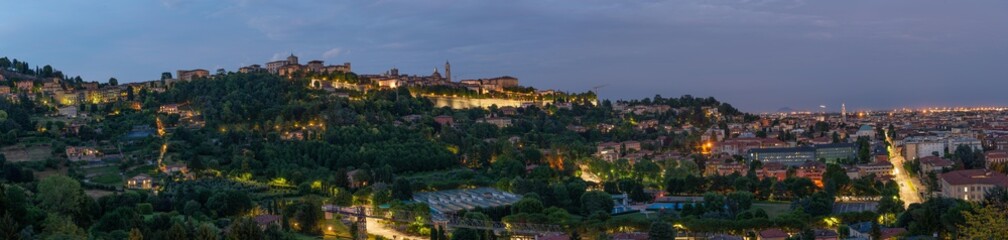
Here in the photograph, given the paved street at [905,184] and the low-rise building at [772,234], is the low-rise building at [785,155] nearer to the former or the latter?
the paved street at [905,184]

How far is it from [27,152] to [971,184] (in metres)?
33.5

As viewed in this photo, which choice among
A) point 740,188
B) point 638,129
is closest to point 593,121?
point 638,129

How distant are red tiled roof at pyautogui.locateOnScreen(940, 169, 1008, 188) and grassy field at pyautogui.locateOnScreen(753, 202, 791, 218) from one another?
216 inches

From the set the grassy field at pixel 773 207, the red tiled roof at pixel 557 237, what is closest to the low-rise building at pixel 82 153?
the red tiled roof at pixel 557 237

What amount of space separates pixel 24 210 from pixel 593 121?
3786 centimetres

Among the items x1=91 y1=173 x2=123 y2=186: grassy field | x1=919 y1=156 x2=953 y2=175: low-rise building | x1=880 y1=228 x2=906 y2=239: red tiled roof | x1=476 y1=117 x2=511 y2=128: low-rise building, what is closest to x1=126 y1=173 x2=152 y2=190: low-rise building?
x1=91 y1=173 x2=123 y2=186: grassy field

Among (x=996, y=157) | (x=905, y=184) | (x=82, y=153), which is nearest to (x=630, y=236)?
(x=905, y=184)

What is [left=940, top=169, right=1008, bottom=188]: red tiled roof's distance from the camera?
29.6m

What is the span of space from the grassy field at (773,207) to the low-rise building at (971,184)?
5.05 meters

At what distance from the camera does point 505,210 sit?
28.0 meters

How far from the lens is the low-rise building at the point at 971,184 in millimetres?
29234

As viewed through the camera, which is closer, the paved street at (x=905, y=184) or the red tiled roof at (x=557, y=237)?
the red tiled roof at (x=557, y=237)

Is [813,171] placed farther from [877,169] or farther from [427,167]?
[427,167]

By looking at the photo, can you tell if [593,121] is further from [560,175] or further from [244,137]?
[244,137]
